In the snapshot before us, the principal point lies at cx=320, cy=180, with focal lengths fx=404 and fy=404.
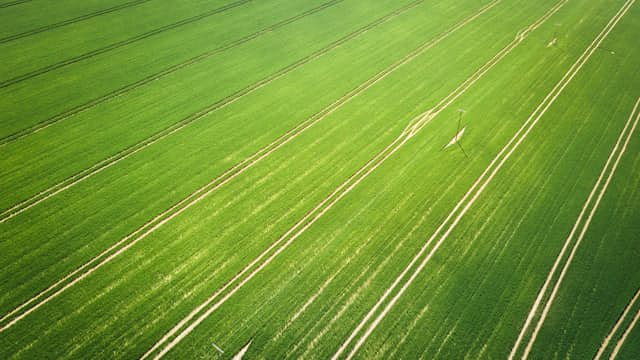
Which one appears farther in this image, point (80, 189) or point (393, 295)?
point (80, 189)

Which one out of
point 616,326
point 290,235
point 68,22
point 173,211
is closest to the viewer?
point 616,326

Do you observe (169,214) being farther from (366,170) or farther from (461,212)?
Answer: (461,212)

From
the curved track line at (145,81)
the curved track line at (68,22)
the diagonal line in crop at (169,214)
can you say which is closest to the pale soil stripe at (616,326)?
the diagonal line in crop at (169,214)

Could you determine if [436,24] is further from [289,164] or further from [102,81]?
[102,81]

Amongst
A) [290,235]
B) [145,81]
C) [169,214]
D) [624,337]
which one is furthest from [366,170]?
[145,81]

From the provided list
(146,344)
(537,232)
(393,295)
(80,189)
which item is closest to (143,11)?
(80,189)

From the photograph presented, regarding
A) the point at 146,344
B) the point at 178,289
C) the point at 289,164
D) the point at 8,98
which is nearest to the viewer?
the point at 146,344
